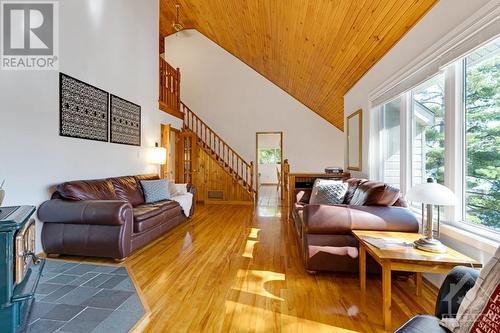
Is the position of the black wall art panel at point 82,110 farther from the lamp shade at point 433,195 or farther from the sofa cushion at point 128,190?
the lamp shade at point 433,195

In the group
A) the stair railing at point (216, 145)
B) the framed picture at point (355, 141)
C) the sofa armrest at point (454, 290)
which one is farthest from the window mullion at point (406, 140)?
the stair railing at point (216, 145)

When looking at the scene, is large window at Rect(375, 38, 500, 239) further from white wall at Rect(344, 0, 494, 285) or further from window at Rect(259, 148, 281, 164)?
window at Rect(259, 148, 281, 164)

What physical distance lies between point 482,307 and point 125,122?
4.89m

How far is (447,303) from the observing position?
3.75 feet

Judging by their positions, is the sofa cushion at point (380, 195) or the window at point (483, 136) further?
the sofa cushion at point (380, 195)

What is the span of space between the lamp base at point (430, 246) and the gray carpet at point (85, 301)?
2072mm

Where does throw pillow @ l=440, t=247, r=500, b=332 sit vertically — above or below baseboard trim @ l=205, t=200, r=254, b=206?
above

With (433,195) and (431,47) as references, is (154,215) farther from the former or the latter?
(431,47)

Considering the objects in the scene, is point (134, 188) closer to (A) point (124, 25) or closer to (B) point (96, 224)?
(B) point (96, 224)

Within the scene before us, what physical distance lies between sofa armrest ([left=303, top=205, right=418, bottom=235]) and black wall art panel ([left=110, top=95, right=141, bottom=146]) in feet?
11.4

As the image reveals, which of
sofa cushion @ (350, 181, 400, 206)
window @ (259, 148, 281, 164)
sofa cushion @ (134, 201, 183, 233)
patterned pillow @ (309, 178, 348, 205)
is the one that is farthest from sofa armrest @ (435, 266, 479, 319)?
window @ (259, 148, 281, 164)

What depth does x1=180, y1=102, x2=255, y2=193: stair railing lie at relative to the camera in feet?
25.2

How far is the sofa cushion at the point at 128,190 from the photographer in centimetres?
382

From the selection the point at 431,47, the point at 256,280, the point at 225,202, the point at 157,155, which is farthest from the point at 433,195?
the point at 225,202
